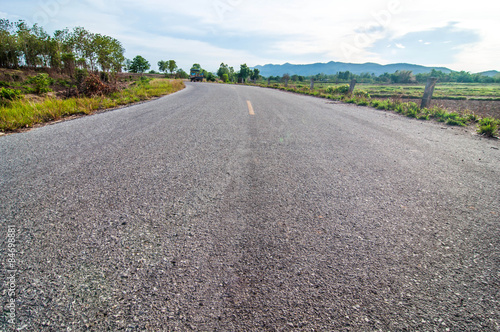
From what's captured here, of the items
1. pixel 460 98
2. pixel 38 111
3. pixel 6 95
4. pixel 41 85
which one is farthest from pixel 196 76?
pixel 38 111

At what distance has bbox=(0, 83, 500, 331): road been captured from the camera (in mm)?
1228

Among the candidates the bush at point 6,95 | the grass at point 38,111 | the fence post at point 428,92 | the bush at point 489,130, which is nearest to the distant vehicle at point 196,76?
the grass at point 38,111

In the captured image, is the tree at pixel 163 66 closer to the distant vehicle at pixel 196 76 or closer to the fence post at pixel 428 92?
the distant vehicle at pixel 196 76

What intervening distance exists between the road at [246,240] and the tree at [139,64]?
4903 inches

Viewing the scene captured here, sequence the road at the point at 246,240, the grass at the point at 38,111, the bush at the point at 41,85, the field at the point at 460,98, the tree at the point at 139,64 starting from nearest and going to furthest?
1. the road at the point at 246,240
2. the grass at the point at 38,111
3. the field at the point at 460,98
4. the bush at the point at 41,85
5. the tree at the point at 139,64

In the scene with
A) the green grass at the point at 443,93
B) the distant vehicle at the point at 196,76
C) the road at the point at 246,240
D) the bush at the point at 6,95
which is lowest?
the road at the point at 246,240

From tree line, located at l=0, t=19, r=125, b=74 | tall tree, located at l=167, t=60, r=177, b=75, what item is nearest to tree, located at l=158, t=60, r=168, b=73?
tall tree, located at l=167, t=60, r=177, b=75

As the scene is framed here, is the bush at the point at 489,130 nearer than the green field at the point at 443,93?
Yes

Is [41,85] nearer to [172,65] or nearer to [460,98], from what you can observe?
[460,98]

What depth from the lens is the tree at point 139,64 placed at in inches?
4309

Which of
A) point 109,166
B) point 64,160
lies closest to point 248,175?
point 109,166

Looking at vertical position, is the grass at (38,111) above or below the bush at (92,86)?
below

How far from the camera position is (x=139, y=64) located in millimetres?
109750

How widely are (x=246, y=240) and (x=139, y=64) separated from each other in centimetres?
12921
